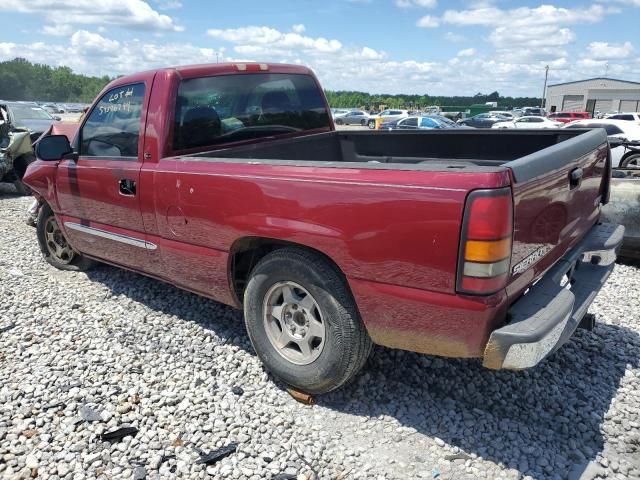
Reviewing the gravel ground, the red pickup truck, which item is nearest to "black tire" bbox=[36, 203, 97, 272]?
the red pickup truck

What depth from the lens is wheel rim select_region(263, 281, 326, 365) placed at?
285 cm

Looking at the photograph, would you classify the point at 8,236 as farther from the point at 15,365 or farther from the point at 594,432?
the point at 594,432

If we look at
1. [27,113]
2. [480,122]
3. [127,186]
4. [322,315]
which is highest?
[27,113]

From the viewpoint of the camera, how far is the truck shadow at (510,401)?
258cm

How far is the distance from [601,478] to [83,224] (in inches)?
161

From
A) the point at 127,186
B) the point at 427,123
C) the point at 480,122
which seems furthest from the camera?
the point at 480,122

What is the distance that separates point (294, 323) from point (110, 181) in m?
1.87

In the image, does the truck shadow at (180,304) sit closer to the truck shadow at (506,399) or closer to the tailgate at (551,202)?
the truck shadow at (506,399)

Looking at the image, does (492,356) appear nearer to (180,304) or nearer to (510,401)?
(510,401)

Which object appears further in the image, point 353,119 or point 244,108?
point 353,119

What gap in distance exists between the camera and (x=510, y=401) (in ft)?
9.75

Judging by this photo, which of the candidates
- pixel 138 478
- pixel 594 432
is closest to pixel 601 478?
pixel 594 432

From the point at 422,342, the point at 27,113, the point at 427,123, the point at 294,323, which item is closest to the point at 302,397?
the point at 294,323

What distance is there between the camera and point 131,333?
12.6ft
